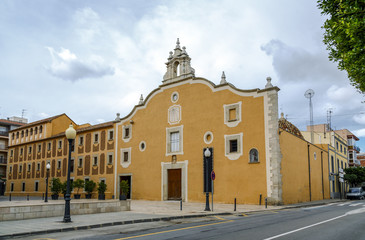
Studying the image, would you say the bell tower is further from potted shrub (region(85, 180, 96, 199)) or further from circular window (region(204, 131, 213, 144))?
potted shrub (region(85, 180, 96, 199))

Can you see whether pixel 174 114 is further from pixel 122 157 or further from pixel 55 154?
pixel 55 154

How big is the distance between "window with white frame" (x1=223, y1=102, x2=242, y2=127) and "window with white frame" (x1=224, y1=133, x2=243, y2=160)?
0.96 m

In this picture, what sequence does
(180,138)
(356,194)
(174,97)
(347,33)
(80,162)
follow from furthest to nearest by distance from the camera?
(80,162) < (356,194) < (174,97) < (180,138) < (347,33)

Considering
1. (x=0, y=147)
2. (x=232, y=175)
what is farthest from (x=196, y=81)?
(x=0, y=147)

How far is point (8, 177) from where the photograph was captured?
174ft

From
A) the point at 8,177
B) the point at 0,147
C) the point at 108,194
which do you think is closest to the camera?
the point at 108,194

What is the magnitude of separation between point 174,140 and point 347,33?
21.2 m

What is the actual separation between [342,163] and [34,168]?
44.1 meters

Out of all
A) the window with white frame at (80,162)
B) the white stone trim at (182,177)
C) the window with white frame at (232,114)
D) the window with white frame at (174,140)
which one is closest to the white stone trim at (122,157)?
the white stone trim at (182,177)

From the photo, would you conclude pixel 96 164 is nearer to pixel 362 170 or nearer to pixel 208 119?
pixel 208 119

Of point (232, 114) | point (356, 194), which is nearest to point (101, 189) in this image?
point (232, 114)

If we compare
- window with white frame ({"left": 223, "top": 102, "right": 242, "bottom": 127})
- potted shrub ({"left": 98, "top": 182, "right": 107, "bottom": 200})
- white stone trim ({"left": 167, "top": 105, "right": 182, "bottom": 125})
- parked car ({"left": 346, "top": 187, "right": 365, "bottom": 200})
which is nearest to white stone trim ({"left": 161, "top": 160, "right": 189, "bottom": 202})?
white stone trim ({"left": 167, "top": 105, "right": 182, "bottom": 125})

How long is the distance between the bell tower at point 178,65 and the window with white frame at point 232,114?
542cm

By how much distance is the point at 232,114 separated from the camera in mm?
26719
